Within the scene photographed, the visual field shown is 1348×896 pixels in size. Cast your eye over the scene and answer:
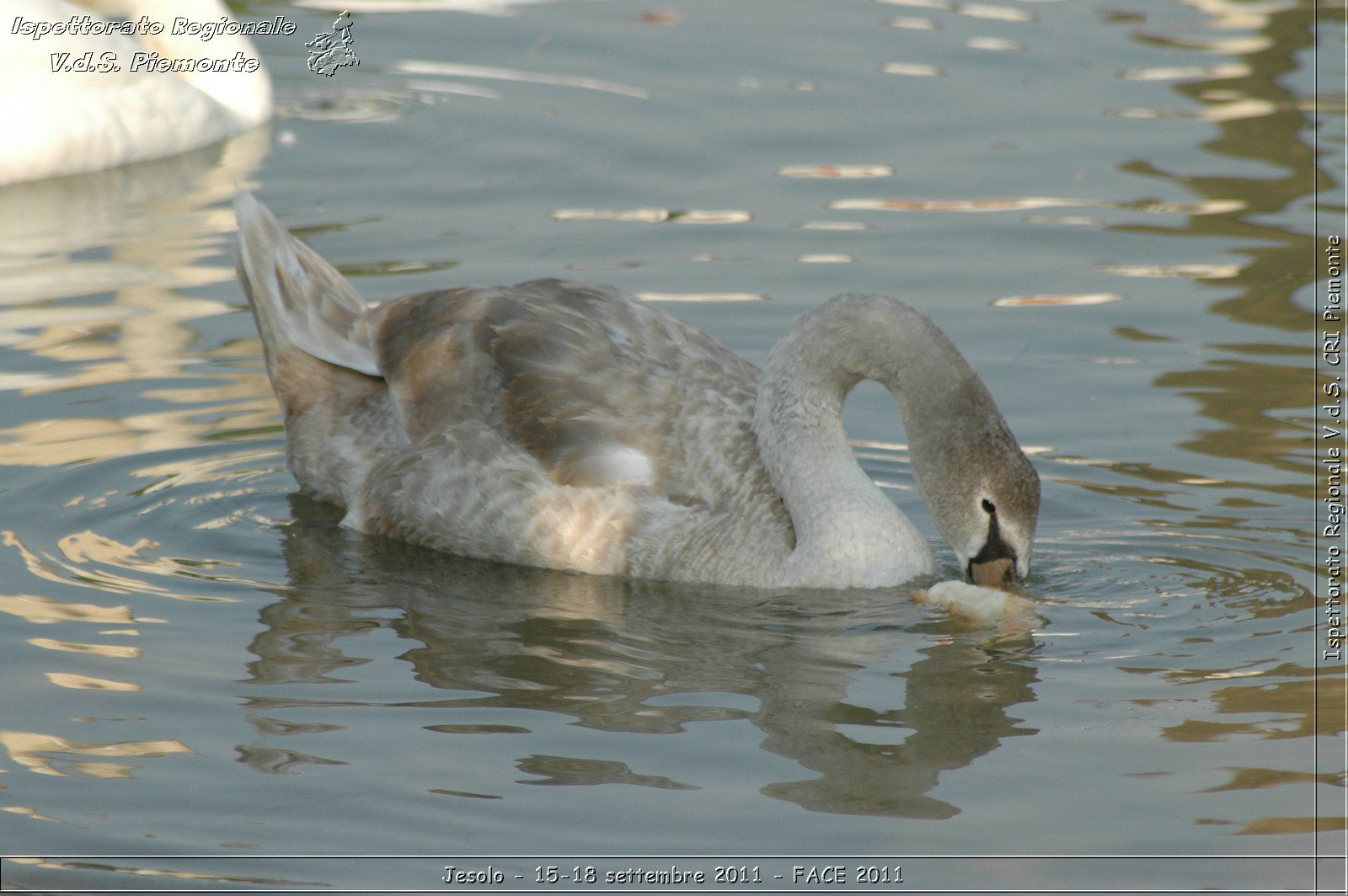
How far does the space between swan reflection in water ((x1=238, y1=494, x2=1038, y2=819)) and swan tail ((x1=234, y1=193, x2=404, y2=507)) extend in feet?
1.99

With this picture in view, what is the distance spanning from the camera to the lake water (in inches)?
241

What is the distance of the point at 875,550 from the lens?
25.9 feet

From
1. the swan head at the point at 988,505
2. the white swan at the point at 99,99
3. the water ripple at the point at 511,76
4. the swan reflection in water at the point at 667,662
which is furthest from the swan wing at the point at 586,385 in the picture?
the water ripple at the point at 511,76

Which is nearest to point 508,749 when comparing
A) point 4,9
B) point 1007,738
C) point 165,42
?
point 1007,738

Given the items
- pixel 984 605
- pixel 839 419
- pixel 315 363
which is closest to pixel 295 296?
pixel 315 363

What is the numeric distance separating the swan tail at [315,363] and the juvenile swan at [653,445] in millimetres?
15

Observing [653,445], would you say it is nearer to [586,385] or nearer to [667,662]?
[586,385]

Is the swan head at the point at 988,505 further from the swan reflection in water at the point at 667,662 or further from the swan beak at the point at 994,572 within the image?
the swan reflection in water at the point at 667,662

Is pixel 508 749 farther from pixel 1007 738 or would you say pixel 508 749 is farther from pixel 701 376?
pixel 701 376

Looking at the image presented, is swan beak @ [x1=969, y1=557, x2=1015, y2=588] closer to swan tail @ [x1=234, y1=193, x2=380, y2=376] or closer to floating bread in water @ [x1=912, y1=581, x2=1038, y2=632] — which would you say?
floating bread in water @ [x1=912, y1=581, x2=1038, y2=632]

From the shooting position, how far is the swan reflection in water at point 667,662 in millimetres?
6480

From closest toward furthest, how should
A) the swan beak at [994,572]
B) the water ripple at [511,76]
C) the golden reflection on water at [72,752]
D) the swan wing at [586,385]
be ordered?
the golden reflection on water at [72,752] → the swan beak at [994,572] → the swan wing at [586,385] → the water ripple at [511,76]

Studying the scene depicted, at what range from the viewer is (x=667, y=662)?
7.26 metres

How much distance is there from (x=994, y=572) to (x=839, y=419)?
91 cm
